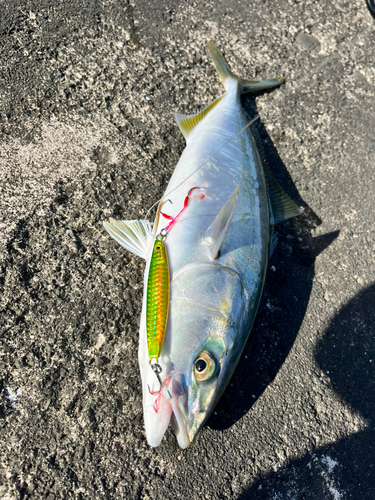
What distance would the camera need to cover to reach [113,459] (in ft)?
5.95

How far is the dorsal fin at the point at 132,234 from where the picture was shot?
2.18 metres

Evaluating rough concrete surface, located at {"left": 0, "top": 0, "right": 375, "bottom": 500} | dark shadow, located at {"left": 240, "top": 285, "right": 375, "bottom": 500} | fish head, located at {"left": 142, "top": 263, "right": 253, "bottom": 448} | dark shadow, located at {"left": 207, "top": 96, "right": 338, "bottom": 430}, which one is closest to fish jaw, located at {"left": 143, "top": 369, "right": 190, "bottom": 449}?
fish head, located at {"left": 142, "top": 263, "right": 253, "bottom": 448}

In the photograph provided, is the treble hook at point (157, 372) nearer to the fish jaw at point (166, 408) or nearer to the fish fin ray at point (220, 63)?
the fish jaw at point (166, 408)

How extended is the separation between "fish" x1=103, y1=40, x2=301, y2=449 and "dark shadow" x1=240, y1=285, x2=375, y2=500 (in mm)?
692

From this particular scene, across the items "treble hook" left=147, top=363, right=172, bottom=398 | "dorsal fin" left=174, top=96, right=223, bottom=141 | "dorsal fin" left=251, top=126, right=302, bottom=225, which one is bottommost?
"dorsal fin" left=251, top=126, right=302, bottom=225

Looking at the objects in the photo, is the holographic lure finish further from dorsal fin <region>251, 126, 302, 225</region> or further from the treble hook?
dorsal fin <region>251, 126, 302, 225</region>

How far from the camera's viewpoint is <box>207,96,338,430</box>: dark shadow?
6.83 ft

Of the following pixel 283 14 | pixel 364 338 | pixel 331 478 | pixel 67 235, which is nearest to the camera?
pixel 331 478

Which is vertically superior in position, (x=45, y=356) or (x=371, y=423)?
(x=45, y=356)

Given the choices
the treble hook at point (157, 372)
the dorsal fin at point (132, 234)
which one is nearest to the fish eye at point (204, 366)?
the treble hook at point (157, 372)

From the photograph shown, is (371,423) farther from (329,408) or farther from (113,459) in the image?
(113,459)

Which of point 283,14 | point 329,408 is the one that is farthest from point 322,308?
point 283,14

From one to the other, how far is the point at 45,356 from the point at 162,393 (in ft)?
2.23

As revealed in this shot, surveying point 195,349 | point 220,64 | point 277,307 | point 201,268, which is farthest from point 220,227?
point 220,64
